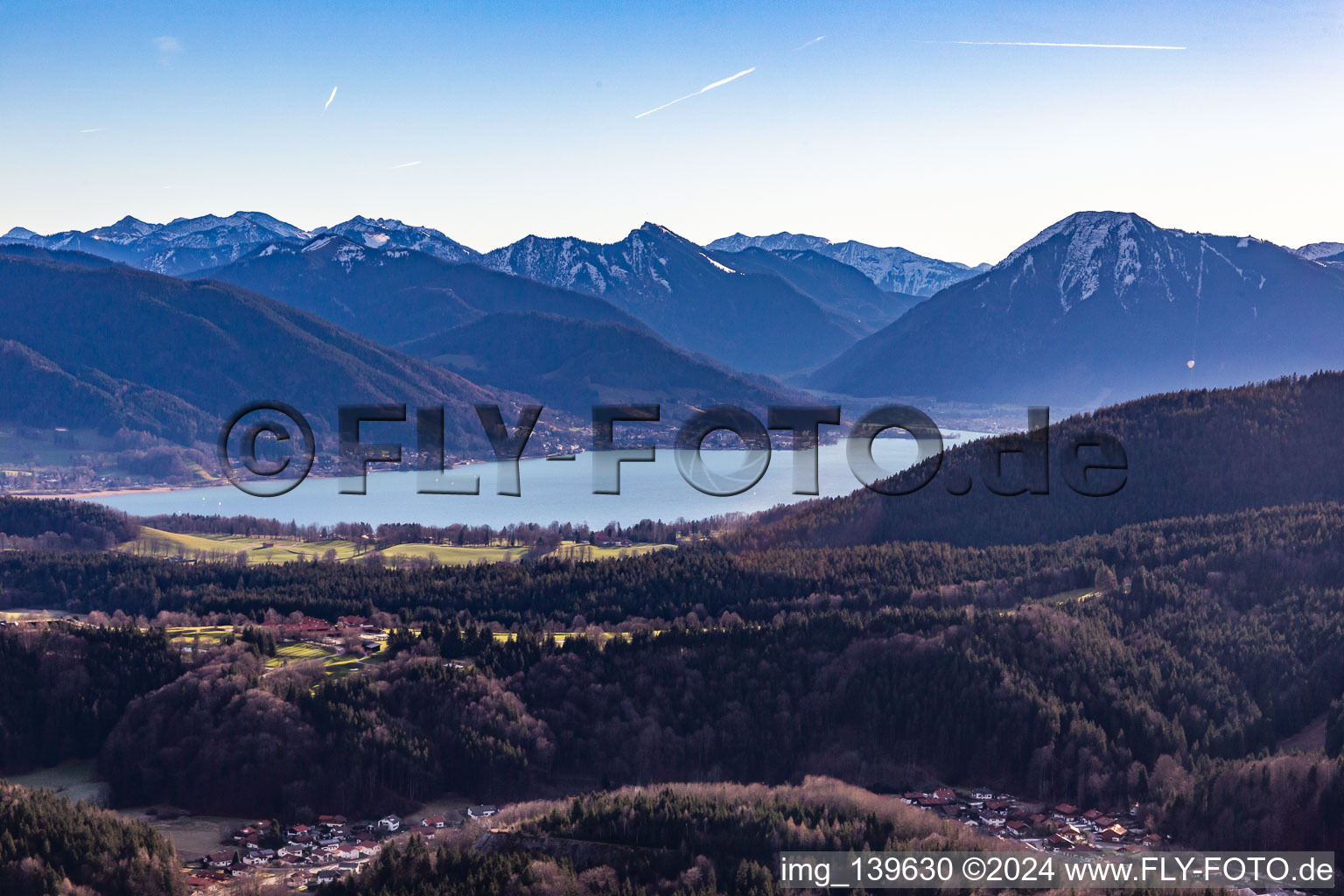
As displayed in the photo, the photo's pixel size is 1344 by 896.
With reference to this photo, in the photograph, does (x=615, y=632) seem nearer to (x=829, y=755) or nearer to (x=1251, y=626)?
(x=829, y=755)

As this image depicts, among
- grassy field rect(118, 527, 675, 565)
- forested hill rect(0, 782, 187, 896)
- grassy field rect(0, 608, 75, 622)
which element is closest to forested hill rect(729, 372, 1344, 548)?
grassy field rect(118, 527, 675, 565)

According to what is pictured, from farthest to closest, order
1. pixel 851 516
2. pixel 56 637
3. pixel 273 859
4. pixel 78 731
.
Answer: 1. pixel 851 516
2. pixel 56 637
3. pixel 78 731
4. pixel 273 859

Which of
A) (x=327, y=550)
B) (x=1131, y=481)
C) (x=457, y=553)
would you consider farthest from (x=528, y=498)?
(x=1131, y=481)

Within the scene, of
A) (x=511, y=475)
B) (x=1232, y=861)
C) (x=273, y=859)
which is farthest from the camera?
(x=511, y=475)

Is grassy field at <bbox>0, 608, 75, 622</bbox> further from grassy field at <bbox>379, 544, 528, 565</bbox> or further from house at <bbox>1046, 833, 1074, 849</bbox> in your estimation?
house at <bbox>1046, 833, 1074, 849</bbox>

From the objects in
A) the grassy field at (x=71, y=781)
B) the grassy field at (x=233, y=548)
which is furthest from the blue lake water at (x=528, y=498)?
the grassy field at (x=71, y=781)

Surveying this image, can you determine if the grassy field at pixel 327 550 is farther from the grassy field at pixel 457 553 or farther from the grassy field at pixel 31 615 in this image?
the grassy field at pixel 31 615

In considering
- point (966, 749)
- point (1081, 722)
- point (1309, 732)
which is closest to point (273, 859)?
point (966, 749)
